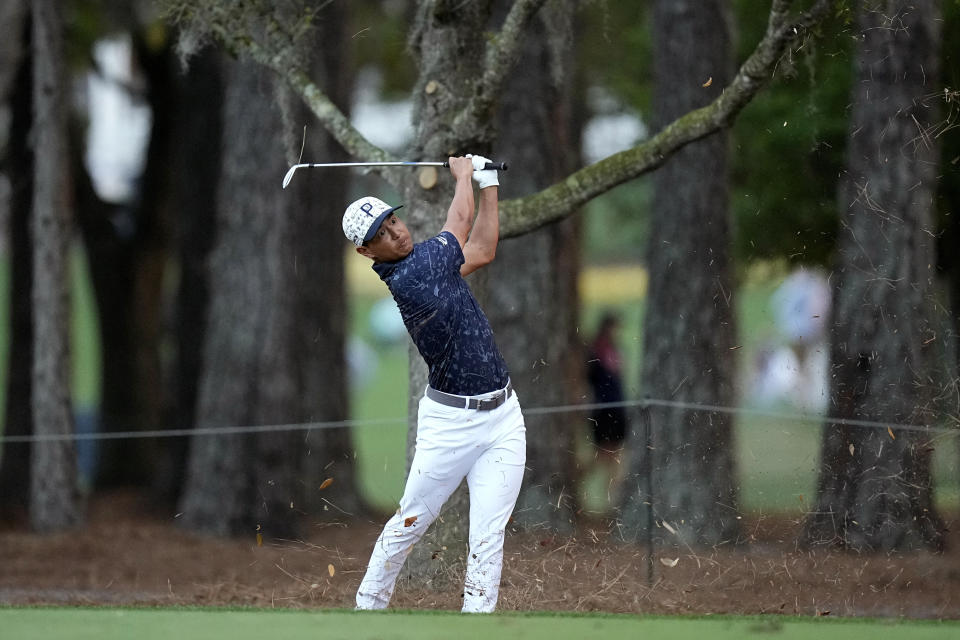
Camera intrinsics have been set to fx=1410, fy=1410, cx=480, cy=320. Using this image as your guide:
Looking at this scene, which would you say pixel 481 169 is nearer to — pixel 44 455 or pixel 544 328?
pixel 544 328

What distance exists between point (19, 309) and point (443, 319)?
10607mm

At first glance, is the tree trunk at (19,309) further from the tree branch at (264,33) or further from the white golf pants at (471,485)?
the white golf pants at (471,485)

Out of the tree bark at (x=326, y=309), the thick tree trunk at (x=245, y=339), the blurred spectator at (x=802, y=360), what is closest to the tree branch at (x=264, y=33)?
the blurred spectator at (x=802, y=360)

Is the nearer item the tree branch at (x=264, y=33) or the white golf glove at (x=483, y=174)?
the white golf glove at (x=483, y=174)

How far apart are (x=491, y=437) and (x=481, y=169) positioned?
1.35 m

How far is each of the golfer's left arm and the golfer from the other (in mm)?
328

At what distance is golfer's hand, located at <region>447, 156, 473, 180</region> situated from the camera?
666cm

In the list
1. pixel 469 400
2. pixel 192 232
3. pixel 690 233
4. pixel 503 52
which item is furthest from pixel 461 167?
pixel 192 232

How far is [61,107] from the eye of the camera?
13.2m

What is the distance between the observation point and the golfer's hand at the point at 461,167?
666 centimetres

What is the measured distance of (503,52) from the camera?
7816 millimetres

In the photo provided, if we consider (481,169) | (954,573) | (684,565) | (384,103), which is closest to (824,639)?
(481,169)

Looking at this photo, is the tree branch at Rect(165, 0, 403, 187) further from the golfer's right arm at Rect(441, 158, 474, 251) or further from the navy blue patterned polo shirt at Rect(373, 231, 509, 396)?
the navy blue patterned polo shirt at Rect(373, 231, 509, 396)

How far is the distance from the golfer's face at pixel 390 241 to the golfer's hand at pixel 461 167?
1.86ft
